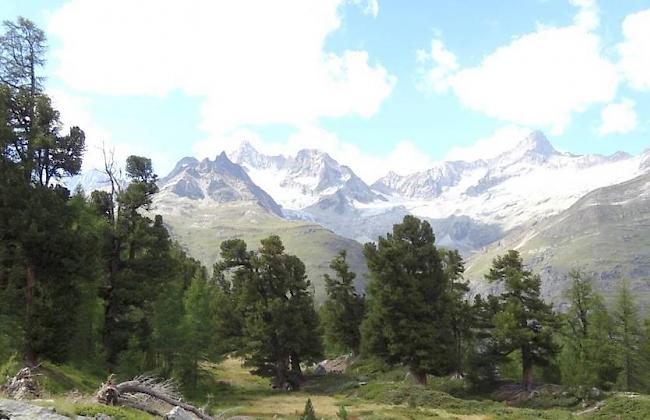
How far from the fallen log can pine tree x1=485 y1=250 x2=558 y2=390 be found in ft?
135

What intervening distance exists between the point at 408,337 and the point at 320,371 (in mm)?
17978

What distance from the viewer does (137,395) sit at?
14055mm

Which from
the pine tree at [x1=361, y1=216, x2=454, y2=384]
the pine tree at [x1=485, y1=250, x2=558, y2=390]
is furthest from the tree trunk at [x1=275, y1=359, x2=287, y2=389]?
the pine tree at [x1=485, y1=250, x2=558, y2=390]

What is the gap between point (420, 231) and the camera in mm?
55281

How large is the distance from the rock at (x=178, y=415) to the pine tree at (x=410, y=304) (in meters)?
40.1

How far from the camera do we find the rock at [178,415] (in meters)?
12.7

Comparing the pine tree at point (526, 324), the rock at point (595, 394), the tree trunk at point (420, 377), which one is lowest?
the rock at point (595, 394)

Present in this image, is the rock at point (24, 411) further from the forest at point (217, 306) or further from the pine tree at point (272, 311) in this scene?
the pine tree at point (272, 311)

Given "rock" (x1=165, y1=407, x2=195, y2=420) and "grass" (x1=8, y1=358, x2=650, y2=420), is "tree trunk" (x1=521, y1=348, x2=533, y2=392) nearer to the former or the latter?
"grass" (x1=8, y1=358, x2=650, y2=420)

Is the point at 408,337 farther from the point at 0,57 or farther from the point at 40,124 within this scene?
the point at 0,57

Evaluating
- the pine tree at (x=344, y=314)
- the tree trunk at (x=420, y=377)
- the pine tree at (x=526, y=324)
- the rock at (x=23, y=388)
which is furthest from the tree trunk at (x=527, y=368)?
the rock at (x=23, y=388)

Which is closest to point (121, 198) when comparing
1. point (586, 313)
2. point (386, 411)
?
point (386, 411)

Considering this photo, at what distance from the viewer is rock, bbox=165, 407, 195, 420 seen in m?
12.7

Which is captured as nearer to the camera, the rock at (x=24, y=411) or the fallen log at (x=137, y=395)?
the rock at (x=24, y=411)
